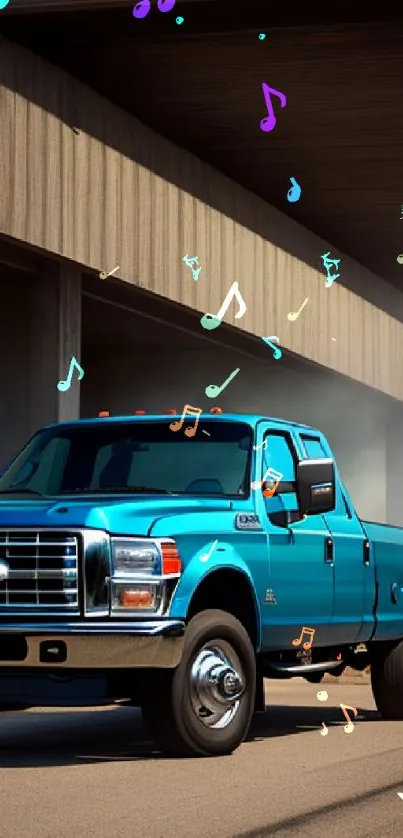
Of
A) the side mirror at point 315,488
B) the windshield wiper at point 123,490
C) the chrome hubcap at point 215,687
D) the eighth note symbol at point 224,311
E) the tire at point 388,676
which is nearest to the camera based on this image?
the chrome hubcap at point 215,687

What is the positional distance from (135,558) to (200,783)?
145 centimetres

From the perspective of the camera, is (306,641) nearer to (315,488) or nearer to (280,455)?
(315,488)

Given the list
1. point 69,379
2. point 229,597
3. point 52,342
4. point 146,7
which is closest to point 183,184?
point 52,342

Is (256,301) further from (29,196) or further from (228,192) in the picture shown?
(29,196)

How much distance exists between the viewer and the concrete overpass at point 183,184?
21.4 metres

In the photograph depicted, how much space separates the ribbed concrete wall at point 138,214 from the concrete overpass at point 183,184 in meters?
0.04

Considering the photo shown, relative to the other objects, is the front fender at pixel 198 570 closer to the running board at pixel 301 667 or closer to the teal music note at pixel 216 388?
the running board at pixel 301 667

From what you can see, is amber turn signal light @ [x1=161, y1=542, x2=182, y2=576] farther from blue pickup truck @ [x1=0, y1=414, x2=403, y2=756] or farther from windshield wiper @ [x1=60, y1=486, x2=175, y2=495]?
windshield wiper @ [x1=60, y1=486, x2=175, y2=495]

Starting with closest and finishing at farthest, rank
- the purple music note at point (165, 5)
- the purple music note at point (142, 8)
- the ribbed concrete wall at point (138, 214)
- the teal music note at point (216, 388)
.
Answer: the purple music note at point (142, 8), the purple music note at point (165, 5), the ribbed concrete wall at point (138, 214), the teal music note at point (216, 388)

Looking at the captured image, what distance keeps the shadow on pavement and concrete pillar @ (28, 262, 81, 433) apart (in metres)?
10.1

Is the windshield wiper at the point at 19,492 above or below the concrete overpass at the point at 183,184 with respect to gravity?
below

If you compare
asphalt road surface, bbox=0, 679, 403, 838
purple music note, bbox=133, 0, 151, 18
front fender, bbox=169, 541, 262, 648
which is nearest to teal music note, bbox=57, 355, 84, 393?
purple music note, bbox=133, 0, 151, 18

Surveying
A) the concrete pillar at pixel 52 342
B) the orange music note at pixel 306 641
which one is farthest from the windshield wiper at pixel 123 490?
the concrete pillar at pixel 52 342

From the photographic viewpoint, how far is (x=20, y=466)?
39.1 ft
